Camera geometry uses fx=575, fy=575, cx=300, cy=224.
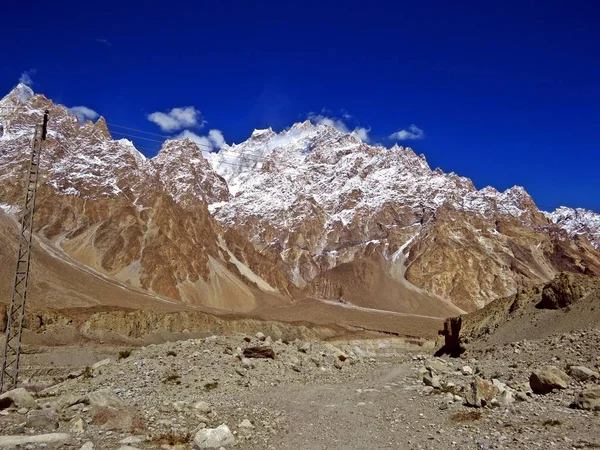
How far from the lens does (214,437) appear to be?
1478 cm

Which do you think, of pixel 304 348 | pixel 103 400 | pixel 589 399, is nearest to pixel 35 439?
pixel 103 400

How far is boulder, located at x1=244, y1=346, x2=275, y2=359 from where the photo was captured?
25.8 metres

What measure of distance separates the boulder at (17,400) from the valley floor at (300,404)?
0.53ft

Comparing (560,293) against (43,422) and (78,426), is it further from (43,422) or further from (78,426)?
(43,422)

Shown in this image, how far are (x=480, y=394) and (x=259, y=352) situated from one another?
11.6 metres

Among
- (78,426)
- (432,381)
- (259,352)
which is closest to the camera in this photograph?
(78,426)

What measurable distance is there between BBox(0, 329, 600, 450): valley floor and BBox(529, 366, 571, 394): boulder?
0.22 meters

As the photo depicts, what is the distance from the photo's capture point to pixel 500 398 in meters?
16.9

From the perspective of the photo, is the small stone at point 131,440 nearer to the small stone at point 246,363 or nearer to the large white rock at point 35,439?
the large white rock at point 35,439

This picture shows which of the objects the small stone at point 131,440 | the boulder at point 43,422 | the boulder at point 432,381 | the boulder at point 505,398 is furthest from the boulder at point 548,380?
the boulder at point 43,422

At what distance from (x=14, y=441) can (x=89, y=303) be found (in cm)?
12425

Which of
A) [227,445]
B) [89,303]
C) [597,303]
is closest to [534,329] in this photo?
[597,303]

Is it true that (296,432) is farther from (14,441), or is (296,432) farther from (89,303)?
(89,303)

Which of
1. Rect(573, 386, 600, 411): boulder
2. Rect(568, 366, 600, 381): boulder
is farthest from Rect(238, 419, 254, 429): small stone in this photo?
Rect(568, 366, 600, 381): boulder
